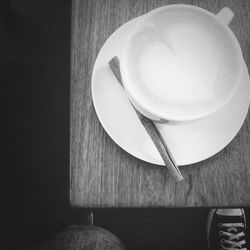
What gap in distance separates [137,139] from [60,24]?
800 millimetres

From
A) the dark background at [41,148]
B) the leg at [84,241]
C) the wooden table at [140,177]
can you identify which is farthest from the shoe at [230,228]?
the wooden table at [140,177]

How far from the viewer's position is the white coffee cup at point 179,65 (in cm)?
A: 40

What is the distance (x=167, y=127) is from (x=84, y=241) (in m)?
0.44

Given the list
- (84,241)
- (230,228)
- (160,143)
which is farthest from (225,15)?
(230,228)

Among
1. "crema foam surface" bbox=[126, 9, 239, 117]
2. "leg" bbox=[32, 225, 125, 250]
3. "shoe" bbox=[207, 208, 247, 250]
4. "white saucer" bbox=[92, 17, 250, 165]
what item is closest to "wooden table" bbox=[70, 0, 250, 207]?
"white saucer" bbox=[92, 17, 250, 165]

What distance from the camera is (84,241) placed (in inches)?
30.6

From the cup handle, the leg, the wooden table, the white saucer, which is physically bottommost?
the leg

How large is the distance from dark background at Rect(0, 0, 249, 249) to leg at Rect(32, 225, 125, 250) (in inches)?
10.2

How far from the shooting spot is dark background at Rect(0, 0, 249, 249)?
3.60 ft

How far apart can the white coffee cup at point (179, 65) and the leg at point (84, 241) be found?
483 millimetres

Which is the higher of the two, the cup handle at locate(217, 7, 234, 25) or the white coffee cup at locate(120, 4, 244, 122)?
the cup handle at locate(217, 7, 234, 25)

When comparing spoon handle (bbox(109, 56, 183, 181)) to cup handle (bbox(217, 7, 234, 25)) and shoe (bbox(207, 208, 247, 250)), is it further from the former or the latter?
shoe (bbox(207, 208, 247, 250))

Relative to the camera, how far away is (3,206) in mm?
1102

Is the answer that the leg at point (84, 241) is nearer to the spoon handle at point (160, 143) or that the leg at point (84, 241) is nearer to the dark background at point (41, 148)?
the dark background at point (41, 148)
